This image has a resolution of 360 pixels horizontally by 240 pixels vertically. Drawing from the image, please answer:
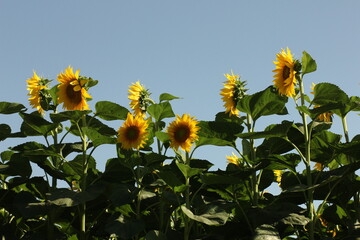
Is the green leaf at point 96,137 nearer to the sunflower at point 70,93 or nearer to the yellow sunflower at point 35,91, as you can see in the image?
the sunflower at point 70,93

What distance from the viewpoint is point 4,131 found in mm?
3523

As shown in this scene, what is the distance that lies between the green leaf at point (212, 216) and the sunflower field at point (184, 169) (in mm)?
15

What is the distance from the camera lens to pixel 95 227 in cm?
341

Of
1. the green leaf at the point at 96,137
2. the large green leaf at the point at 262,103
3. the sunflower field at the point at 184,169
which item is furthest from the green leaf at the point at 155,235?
the large green leaf at the point at 262,103

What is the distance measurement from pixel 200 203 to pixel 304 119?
0.80m

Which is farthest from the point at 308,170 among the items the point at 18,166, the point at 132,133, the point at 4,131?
the point at 4,131

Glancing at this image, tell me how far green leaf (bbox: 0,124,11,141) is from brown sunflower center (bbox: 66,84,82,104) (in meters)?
0.51

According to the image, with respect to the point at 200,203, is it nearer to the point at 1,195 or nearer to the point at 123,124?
the point at 123,124

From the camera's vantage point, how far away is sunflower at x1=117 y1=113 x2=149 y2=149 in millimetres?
3150

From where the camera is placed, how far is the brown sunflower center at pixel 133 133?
124 inches

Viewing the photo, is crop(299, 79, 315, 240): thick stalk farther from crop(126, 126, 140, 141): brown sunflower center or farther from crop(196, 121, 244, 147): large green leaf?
crop(126, 126, 140, 141): brown sunflower center

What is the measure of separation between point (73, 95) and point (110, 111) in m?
0.26

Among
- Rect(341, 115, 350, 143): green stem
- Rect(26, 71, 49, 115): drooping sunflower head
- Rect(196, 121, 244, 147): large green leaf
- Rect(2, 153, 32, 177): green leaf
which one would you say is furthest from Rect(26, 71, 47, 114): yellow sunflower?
Rect(341, 115, 350, 143): green stem

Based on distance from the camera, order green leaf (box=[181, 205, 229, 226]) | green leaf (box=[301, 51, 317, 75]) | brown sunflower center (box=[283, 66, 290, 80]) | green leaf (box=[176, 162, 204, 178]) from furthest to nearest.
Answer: brown sunflower center (box=[283, 66, 290, 80]) → green leaf (box=[301, 51, 317, 75]) → green leaf (box=[176, 162, 204, 178]) → green leaf (box=[181, 205, 229, 226])
